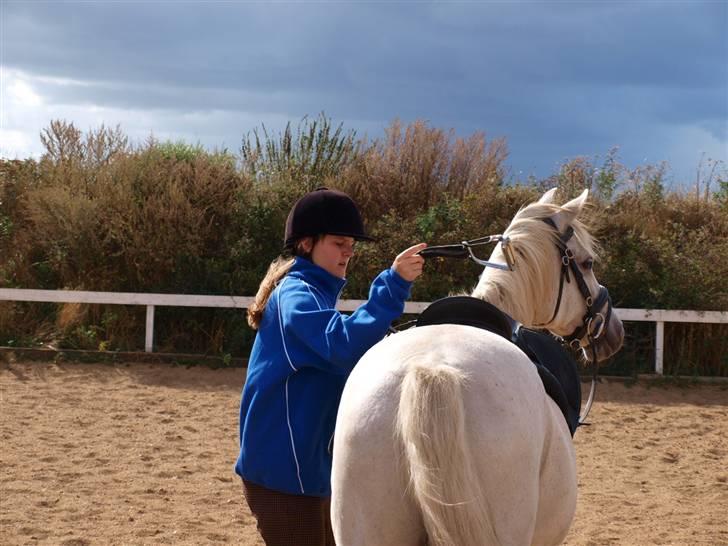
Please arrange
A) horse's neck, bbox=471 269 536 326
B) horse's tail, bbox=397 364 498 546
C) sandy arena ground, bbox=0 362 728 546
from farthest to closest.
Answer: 1. sandy arena ground, bbox=0 362 728 546
2. horse's neck, bbox=471 269 536 326
3. horse's tail, bbox=397 364 498 546

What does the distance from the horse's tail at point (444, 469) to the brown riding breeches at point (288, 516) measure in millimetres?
748

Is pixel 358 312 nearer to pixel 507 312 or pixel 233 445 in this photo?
pixel 507 312

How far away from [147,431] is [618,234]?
836 centimetres

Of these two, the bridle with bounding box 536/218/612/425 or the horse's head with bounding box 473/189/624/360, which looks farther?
the bridle with bounding box 536/218/612/425

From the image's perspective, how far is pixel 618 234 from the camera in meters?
13.0

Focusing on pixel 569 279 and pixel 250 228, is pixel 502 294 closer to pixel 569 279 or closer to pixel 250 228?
pixel 569 279

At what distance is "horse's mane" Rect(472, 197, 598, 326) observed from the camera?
3260mm

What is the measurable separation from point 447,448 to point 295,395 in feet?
2.54

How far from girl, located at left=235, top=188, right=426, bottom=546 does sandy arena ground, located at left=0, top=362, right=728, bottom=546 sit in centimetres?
280

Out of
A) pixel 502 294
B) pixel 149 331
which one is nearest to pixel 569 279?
pixel 502 294

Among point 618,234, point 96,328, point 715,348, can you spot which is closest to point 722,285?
point 715,348

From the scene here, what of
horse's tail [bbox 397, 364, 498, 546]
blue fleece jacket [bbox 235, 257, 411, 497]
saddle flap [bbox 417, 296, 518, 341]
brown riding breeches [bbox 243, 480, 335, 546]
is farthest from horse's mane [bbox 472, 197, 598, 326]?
horse's tail [bbox 397, 364, 498, 546]

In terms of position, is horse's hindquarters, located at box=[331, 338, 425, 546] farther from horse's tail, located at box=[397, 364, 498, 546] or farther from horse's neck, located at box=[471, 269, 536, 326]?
horse's neck, located at box=[471, 269, 536, 326]

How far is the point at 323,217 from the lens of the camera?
287 centimetres
